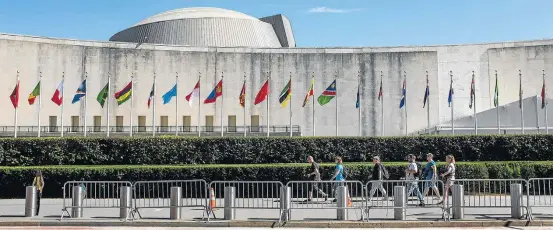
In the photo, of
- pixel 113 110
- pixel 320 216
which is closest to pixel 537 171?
pixel 320 216

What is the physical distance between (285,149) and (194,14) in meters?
30.6

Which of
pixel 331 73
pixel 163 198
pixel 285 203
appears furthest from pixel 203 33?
pixel 285 203

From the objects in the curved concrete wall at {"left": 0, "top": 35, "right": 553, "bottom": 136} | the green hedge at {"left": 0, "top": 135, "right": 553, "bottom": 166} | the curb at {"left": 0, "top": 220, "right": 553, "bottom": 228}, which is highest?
the curved concrete wall at {"left": 0, "top": 35, "right": 553, "bottom": 136}

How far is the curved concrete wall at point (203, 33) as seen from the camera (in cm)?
5397

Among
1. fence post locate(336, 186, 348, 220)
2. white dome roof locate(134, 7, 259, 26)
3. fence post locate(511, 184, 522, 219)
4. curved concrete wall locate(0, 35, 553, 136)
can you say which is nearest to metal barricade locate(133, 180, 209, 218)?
fence post locate(336, 186, 348, 220)

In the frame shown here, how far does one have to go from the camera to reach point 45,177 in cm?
2347

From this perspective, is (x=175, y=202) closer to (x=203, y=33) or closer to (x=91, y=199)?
(x=91, y=199)

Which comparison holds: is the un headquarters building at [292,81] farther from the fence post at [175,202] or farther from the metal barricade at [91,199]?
the fence post at [175,202]

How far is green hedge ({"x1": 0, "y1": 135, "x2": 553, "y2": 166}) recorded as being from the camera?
92.3 ft

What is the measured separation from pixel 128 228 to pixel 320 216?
474 centimetres

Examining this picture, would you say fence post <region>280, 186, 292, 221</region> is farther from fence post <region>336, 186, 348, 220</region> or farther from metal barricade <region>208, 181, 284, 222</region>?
fence post <region>336, 186, 348, 220</region>

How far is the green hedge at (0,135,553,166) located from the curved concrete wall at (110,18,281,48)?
26.0 m

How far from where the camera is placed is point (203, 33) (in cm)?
5428

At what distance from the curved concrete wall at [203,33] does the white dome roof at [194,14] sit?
0.73 metres
